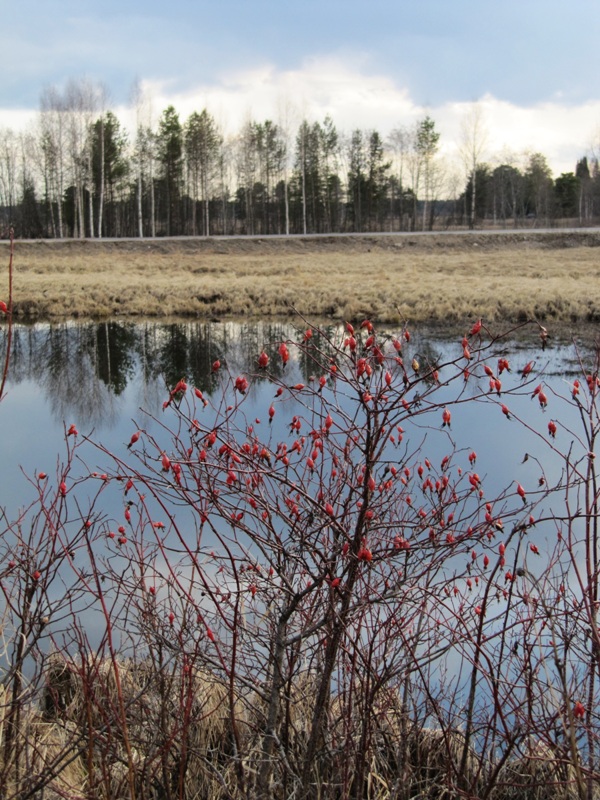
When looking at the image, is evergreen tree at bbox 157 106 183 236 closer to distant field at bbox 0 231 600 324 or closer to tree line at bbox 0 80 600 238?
tree line at bbox 0 80 600 238

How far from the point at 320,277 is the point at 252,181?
1223 inches

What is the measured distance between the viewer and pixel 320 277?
87.1ft

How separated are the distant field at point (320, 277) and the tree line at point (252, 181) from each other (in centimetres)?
1260

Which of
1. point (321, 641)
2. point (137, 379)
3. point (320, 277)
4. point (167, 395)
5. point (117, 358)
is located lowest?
point (321, 641)

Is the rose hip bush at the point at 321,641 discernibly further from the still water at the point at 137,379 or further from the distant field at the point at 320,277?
the distant field at the point at 320,277

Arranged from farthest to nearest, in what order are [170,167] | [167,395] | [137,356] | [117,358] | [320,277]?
[170,167] → [320,277] → [137,356] → [117,358] → [167,395]

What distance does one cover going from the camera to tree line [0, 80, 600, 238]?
1982 inches

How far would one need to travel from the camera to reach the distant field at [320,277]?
20.0m

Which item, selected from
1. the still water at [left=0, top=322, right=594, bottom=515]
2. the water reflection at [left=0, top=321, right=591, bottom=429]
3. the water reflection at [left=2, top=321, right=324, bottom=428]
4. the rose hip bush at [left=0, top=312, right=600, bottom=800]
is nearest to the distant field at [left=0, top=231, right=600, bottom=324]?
the still water at [left=0, top=322, right=594, bottom=515]

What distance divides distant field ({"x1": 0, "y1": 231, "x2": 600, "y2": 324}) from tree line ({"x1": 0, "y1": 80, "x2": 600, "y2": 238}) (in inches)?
496

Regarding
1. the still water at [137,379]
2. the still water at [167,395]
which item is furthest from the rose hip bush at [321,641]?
the still water at [137,379]

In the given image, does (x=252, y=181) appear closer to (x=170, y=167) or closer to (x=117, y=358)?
(x=170, y=167)

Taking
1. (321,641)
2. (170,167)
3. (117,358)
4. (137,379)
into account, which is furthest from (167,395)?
(170,167)

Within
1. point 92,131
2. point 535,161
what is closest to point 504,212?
point 535,161
